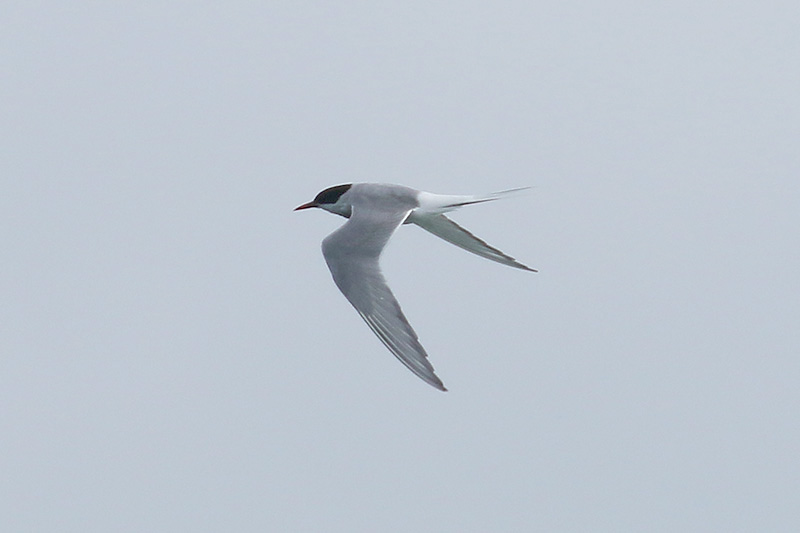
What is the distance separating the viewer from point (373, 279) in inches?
451

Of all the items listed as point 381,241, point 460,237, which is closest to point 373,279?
point 381,241

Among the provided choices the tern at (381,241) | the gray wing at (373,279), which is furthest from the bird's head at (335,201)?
the gray wing at (373,279)

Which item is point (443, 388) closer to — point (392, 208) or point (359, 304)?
point (359, 304)

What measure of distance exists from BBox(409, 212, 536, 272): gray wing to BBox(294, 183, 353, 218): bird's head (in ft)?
2.55

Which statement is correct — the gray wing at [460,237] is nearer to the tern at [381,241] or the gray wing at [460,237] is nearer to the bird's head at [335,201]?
the tern at [381,241]

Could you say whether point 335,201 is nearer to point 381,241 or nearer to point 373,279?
point 381,241

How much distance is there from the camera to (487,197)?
12.6m

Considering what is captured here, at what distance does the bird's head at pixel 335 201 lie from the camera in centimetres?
1341

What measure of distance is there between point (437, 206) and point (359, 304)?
6.39 ft

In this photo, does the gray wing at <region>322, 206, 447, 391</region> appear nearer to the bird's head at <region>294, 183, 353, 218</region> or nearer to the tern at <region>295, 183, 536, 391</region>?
the tern at <region>295, 183, 536, 391</region>

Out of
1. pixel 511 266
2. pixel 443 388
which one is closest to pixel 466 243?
pixel 511 266

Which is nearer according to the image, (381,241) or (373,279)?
(373,279)

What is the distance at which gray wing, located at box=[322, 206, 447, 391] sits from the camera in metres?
10.7

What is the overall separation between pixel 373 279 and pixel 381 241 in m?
0.60
